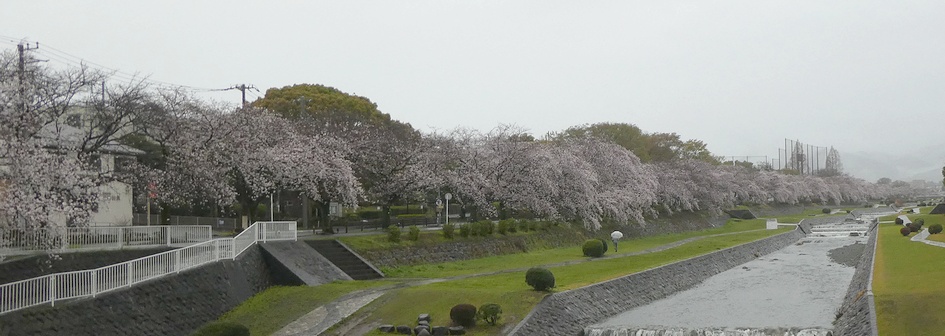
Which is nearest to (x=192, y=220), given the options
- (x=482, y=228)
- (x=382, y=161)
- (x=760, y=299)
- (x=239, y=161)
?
(x=382, y=161)

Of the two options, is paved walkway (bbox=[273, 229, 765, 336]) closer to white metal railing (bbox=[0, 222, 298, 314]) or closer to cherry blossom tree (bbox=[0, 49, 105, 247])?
white metal railing (bbox=[0, 222, 298, 314])

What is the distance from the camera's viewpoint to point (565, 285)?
98.7ft

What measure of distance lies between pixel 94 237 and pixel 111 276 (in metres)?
4.95

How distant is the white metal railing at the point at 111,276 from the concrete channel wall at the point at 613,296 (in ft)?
37.1

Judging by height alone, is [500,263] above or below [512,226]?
below

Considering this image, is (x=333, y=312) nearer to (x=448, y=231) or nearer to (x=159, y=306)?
(x=159, y=306)

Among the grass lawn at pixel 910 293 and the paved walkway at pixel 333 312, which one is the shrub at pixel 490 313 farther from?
the grass lawn at pixel 910 293

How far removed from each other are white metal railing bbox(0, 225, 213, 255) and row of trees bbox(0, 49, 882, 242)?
47.6 inches

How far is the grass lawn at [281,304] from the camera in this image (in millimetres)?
25422

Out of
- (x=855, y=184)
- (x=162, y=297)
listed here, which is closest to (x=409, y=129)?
(x=162, y=297)

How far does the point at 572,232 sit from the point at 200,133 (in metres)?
30.6

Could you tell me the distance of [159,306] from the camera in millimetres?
22922

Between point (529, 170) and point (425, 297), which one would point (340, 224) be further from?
point (425, 297)

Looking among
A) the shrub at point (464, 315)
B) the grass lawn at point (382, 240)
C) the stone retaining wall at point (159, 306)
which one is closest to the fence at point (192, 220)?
the grass lawn at point (382, 240)
